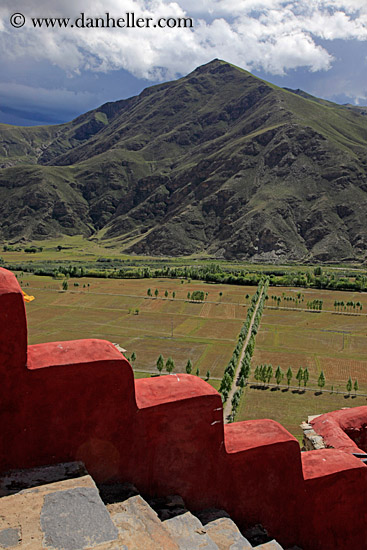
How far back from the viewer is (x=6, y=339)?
→ 8062 millimetres

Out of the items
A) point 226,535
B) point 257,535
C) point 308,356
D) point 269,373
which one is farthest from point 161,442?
point 308,356

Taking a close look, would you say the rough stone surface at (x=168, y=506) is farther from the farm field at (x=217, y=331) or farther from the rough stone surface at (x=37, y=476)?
Result: the farm field at (x=217, y=331)

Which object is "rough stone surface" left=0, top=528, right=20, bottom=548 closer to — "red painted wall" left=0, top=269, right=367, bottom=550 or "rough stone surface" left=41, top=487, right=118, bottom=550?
"rough stone surface" left=41, top=487, right=118, bottom=550

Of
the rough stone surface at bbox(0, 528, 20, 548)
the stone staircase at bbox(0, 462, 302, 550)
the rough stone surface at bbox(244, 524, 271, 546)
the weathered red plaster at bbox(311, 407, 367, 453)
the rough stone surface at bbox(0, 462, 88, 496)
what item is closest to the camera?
the rough stone surface at bbox(0, 528, 20, 548)

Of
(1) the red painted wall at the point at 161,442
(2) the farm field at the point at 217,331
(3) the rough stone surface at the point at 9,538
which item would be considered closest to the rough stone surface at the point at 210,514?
(1) the red painted wall at the point at 161,442

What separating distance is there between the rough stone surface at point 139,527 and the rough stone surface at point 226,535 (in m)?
1.68

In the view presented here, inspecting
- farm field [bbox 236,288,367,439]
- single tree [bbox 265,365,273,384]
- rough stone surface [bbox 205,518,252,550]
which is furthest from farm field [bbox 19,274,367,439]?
rough stone surface [bbox 205,518,252,550]

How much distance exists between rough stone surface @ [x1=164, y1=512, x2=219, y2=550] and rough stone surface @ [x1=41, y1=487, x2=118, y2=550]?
70.1 inches

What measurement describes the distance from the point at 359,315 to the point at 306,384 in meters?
43.1

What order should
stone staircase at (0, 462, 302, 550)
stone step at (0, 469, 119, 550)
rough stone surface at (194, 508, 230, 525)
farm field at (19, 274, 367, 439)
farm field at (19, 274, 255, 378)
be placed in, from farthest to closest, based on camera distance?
1. farm field at (19, 274, 255, 378)
2. farm field at (19, 274, 367, 439)
3. rough stone surface at (194, 508, 230, 525)
4. stone staircase at (0, 462, 302, 550)
5. stone step at (0, 469, 119, 550)

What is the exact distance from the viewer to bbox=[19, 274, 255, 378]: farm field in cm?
→ 6075

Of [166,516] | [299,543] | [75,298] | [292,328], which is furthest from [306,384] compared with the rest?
[75,298]

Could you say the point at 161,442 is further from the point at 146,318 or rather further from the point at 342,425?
the point at 146,318

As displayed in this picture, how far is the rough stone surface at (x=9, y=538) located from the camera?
5.91 m
